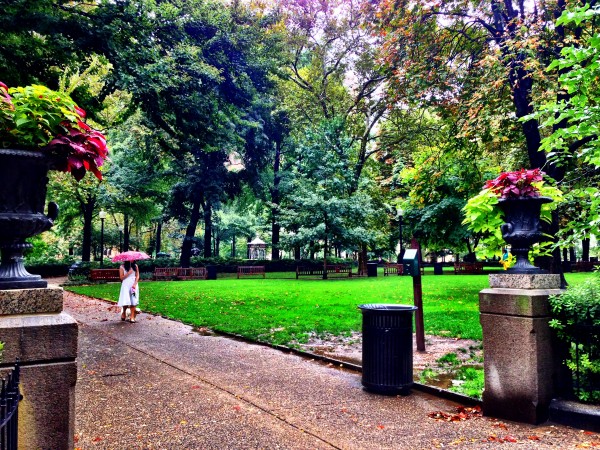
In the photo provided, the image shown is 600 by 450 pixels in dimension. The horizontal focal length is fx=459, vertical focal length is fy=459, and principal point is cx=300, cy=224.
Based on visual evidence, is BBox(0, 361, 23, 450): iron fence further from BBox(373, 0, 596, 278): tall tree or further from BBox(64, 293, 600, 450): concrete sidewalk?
BBox(373, 0, 596, 278): tall tree

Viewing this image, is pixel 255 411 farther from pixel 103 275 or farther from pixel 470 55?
pixel 103 275

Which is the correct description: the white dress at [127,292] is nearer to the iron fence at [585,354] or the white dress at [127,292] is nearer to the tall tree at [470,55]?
the tall tree at [470,55]

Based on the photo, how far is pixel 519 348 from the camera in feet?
15.9

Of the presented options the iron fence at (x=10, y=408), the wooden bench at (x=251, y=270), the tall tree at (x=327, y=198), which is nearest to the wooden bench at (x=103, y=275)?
the wooden bench at (x=251, y=270)

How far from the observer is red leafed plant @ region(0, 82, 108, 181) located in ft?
9.39

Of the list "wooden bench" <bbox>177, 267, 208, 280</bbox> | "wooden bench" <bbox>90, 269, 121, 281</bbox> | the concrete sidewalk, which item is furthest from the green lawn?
"wooden bench" <bbox>177, 267, 208, 280</bbox>

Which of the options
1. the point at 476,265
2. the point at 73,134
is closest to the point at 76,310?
the point at 73,134

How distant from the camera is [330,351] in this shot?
842 centimetres

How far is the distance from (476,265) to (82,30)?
117ft

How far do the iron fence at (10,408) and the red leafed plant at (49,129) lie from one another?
129 centimetres

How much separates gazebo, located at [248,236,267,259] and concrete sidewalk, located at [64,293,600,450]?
155ft

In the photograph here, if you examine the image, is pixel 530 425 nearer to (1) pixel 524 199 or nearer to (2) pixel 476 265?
(1) pixel 524 199

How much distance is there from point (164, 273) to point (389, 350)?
26.8 metres

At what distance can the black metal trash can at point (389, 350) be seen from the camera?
5.85 meters
